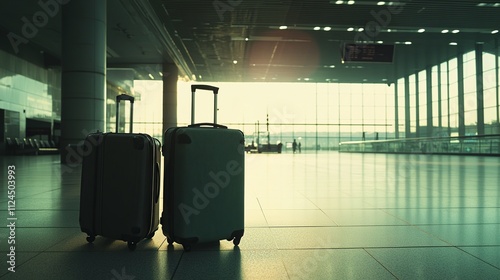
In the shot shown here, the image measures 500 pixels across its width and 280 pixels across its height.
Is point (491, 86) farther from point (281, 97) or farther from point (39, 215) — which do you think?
point (39, 215)

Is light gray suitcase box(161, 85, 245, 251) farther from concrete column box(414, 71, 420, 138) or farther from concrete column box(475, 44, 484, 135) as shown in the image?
concrete column box(414, 71, 420, 138)

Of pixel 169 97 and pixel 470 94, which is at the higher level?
pixel 470 94

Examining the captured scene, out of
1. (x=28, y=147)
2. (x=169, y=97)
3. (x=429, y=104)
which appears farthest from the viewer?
(x=429, y=104)

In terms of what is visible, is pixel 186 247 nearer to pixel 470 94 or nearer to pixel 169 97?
pixel 169 97

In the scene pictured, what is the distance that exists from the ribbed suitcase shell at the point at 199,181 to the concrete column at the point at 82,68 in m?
11.0

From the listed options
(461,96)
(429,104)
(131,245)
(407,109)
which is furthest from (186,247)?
(407,109)

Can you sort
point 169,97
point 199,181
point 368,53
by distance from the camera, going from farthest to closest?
point 169,97, point 368,53, point 199,181

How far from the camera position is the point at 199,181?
2.77m

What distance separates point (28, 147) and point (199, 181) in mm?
27488

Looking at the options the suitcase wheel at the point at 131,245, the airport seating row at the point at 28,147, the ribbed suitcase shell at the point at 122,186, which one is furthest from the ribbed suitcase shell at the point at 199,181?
the airport seating row at the point at 28,147

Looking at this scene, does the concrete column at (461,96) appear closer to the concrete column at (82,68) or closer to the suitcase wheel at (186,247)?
the concrete column at (82,68)

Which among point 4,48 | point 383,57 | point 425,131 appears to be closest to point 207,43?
point 383,57

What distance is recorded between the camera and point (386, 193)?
5.98m

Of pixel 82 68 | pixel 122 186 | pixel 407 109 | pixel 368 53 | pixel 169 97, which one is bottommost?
pixel 122 186
